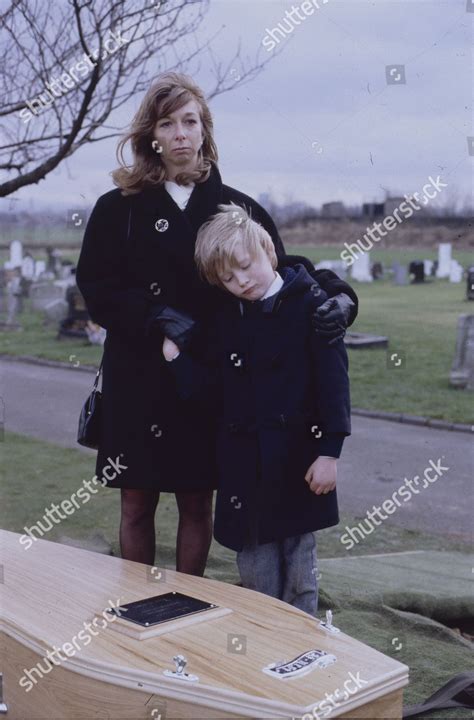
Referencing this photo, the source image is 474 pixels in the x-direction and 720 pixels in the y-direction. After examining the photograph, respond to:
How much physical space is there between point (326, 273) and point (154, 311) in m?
0.59

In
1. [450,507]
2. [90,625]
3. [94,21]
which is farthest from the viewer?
[450,507]

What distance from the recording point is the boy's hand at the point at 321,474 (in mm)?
3109

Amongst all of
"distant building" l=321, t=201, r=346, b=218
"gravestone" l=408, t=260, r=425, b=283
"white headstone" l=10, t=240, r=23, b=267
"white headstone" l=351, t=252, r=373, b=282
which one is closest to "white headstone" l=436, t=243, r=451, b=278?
"gravestone" l=408, t=260, r=425, b=283

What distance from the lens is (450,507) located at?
6398 mm

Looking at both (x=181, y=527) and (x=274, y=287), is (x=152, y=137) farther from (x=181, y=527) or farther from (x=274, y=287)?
(x=181, y=527)

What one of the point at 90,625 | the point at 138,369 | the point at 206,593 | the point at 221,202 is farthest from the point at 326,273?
the point at 90,625

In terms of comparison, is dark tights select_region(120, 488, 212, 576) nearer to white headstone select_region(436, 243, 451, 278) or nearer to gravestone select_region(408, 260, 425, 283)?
gravestone select_region(408, 260, 425, 283)

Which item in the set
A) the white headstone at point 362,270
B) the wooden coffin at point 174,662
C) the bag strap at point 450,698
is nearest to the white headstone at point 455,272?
the white headstone at point 362,270

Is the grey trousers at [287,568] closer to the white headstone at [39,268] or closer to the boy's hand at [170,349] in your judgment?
the boy's hand at [170,349]

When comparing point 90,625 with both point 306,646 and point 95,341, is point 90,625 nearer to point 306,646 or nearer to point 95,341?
point 306,646

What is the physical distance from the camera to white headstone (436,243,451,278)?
72.6ft

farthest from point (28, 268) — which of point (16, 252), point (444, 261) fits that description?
point (444, 261)

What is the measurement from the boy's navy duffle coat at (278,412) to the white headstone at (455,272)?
1829cm

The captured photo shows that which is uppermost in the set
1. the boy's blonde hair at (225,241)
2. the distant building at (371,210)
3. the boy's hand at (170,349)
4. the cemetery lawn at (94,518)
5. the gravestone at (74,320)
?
the distant building at (371,210)
